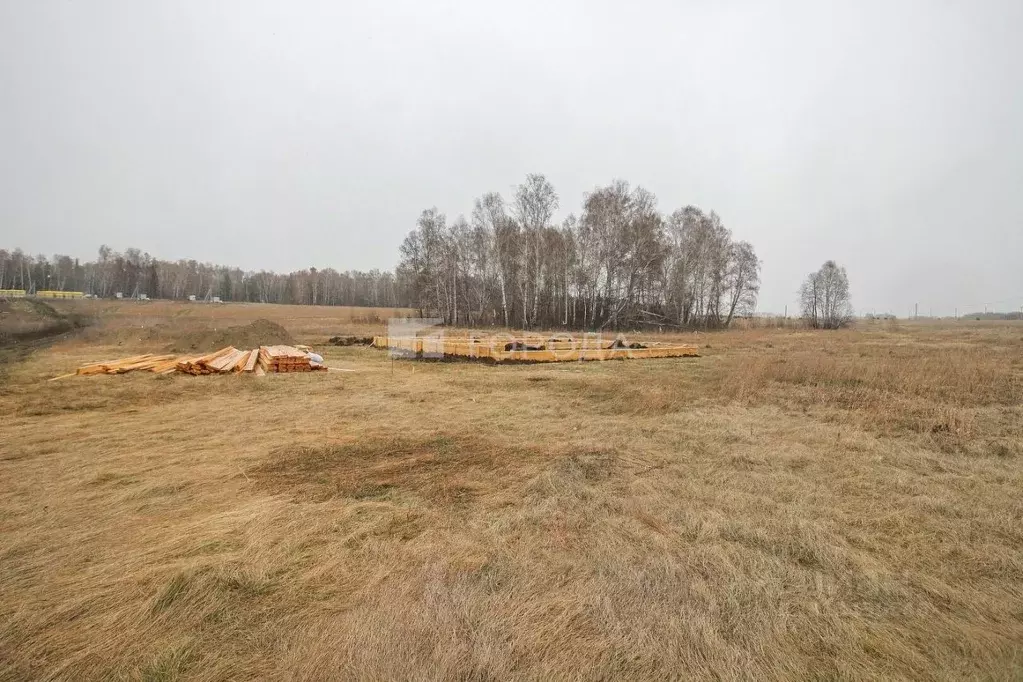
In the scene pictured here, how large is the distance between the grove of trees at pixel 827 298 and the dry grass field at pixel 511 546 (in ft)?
194

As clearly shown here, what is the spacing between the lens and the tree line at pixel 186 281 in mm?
82562

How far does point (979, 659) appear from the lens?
2262mm

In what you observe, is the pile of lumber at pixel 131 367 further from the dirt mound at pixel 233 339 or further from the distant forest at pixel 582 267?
the distant forest at pixel 582 267

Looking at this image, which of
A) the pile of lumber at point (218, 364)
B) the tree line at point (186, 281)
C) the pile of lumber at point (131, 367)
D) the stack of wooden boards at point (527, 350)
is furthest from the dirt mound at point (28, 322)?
the tree line at point (186, 281)

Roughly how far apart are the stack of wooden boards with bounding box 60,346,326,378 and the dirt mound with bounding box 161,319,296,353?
4171mm

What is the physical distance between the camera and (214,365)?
11.9m

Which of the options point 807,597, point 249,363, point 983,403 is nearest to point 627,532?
point 807,597

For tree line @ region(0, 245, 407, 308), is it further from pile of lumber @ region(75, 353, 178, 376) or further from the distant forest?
pile of lumber @ region(75, 353, 178, 376)

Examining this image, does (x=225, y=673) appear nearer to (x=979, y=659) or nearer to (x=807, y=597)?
(x=807, y=597)

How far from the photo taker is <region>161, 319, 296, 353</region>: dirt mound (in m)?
17.9

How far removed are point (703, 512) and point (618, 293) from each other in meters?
31.4

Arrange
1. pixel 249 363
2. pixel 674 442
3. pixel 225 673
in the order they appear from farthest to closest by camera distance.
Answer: pixel 249 363
pixel 674 442
pixel 225 673

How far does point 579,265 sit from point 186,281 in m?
91.6

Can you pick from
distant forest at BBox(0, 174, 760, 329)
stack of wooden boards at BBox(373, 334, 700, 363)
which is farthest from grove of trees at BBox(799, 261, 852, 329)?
stack of wooden boards at BBox(373, 334, 700, 363)
